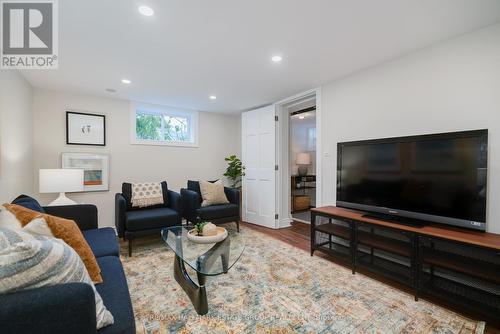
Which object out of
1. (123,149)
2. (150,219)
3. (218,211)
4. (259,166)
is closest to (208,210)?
(218,211)

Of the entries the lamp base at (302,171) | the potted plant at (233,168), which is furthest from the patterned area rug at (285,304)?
the lamp base at (302,171)

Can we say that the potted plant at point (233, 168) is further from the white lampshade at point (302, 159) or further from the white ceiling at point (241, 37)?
the white lampshade at point (302, 159)

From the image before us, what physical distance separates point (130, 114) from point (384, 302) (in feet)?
14.5

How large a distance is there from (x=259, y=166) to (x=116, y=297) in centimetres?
337

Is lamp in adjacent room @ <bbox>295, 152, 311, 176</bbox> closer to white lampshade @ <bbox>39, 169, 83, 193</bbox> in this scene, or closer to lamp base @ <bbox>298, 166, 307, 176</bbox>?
lamp base @ <bbox>298, 166, 307, 176</bbox>

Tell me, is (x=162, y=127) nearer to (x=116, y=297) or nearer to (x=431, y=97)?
(x=116, y=297)

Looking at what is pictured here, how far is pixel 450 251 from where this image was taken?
197cm

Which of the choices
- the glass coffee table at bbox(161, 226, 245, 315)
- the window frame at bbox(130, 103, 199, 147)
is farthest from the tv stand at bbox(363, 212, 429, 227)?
the window frame at bbox(130, 103, 199, 147)

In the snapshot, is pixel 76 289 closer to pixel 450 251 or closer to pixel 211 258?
pixel 211 258

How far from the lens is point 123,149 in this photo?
403cm

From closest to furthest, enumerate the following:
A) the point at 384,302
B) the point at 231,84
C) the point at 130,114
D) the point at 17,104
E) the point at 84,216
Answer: the point at 384,302
the point at 84,216
the point at 17,104
the point at 231,84
the point at 130,114

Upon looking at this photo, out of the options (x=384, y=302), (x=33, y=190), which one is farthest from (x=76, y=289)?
(x=33, y=190)

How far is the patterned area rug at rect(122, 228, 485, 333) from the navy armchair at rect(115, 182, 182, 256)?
1.35 ft

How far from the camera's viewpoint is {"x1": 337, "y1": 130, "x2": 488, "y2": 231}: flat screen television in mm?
1852
